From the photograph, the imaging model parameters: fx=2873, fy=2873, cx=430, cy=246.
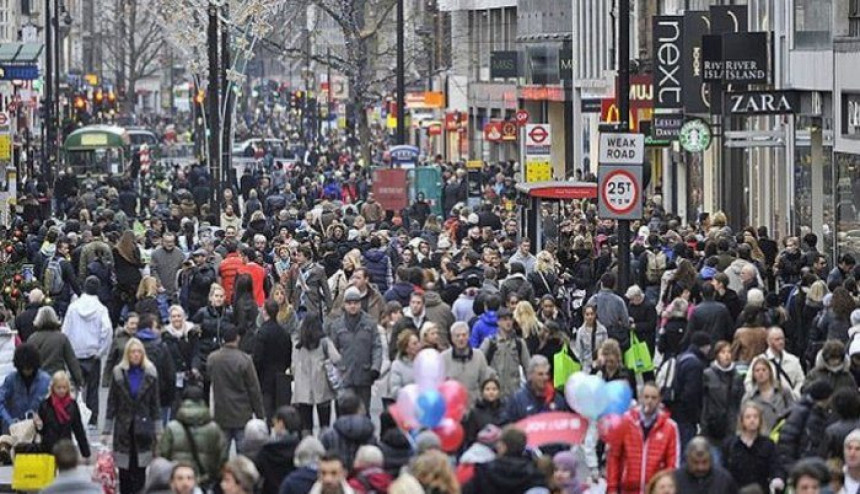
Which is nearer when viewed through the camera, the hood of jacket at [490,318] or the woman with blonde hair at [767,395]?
the woman with blonde hair at [767,395]

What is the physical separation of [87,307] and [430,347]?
5166 mm

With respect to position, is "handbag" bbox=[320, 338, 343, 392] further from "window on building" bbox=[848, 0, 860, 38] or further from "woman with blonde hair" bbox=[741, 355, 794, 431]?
"window on building" bbox=[848, 0, 860, 38]

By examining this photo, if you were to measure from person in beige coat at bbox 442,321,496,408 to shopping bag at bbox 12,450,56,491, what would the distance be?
10.8ft

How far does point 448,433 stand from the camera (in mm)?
17406

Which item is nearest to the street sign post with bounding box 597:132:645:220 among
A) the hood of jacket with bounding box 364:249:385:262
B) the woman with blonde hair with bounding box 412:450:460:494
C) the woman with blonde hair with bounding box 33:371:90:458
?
the hood of jacket with bounding box 364:249:385:262

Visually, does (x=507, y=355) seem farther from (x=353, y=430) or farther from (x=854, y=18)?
(x=854, y=18)

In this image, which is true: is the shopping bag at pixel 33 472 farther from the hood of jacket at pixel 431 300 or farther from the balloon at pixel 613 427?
the hood of jacket at pixel 431 300

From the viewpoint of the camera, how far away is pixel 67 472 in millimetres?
16172

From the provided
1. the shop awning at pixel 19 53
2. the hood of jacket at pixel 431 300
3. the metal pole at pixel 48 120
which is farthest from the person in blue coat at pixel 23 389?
the metal pole at pixel 48 120

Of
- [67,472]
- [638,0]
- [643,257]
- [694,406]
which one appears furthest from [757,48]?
[67,472]

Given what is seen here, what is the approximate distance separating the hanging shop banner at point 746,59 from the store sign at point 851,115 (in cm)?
473

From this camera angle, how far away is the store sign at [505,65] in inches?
3265

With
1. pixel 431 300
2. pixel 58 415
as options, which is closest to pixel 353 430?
pixel 58 415

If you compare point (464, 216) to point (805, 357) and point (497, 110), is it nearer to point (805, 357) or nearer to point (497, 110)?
point (805, 357)
